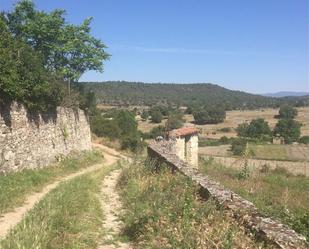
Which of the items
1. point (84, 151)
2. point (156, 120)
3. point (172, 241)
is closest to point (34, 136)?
point (84, 151)

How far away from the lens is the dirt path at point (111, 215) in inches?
338

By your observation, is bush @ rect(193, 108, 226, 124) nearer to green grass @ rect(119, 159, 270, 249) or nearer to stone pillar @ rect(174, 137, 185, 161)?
stone pillar @ rect(174, 137, 185, 161)

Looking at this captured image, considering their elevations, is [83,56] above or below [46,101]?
above

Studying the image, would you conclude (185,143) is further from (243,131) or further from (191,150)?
(243,131)

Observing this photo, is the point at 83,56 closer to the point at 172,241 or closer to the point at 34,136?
the point at 34,136

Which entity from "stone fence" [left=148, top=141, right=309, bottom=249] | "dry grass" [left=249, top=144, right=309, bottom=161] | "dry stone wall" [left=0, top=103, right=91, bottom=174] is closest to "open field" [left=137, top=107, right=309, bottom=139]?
"dry grass" [left=249, top=144, right=309, bottom=161]

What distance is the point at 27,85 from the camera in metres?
16.7

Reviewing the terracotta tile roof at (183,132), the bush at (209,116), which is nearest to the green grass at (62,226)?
the terracotta tile roof at (183,132)

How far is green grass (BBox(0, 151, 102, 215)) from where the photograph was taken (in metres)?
11.4

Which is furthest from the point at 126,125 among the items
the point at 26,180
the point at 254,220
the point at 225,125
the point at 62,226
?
the point at 225,125

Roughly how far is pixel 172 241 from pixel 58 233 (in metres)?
2.18

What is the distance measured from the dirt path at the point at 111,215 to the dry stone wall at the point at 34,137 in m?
3.09

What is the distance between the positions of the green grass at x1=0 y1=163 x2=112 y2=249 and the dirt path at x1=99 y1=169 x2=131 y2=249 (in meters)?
0.16

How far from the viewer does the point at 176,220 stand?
26.4ft
